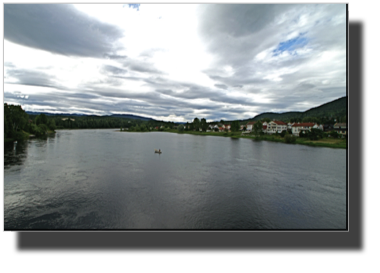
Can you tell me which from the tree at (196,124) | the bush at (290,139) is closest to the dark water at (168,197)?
the bush at (290,139)

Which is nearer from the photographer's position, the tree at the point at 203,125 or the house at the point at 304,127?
the house at the point at 304,127

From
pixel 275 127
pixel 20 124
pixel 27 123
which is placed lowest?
pixel 20 124

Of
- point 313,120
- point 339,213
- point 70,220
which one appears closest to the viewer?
point 70,220

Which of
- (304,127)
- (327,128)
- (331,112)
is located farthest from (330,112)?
(304,127)

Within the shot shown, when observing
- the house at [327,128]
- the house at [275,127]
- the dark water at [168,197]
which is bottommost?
the dark water at [168,197]

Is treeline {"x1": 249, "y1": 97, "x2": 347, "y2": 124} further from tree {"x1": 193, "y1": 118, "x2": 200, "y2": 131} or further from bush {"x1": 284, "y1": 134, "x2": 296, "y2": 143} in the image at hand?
tree {"x1": 193, "y1": 118, "x2": 200, "y2": 131}

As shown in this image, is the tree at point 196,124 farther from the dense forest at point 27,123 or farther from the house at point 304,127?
the dense forest at point 27,123

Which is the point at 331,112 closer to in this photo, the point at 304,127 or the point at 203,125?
the point at 304,127
